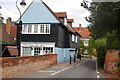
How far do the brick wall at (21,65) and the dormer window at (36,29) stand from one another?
19.4 feet

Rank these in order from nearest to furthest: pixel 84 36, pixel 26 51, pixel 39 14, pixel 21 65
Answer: pixel 21 65 → pixel 39 14 → pixel 26 51 → pixel 84 36

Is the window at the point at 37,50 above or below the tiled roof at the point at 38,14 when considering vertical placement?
below

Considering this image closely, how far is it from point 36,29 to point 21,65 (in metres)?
12.3

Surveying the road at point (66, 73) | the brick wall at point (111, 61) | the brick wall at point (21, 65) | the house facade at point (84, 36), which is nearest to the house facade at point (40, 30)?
Result: the brick wall at point (21, 65)

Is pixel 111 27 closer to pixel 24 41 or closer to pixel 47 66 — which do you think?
pixel 47 66

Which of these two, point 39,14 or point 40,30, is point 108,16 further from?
point 39,14

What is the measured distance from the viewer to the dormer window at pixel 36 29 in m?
24.6

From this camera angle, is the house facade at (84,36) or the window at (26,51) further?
the house facade at (84,36)

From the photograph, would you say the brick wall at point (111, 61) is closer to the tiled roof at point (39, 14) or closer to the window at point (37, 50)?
the tiled roof at point (39, 14)

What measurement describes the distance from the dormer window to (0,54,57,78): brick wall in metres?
5.93

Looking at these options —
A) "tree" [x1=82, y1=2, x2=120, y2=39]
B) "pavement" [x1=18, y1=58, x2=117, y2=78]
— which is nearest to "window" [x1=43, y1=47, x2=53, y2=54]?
"pavement" [x1=18, y1=58, x2=117, y2=78]

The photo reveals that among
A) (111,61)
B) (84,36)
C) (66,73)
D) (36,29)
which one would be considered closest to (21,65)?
(66,73)

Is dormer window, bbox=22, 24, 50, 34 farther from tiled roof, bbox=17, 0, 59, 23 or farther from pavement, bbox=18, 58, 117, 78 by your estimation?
pavement, bbox=18, 58, 117, 78

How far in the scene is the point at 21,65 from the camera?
43.0ft
